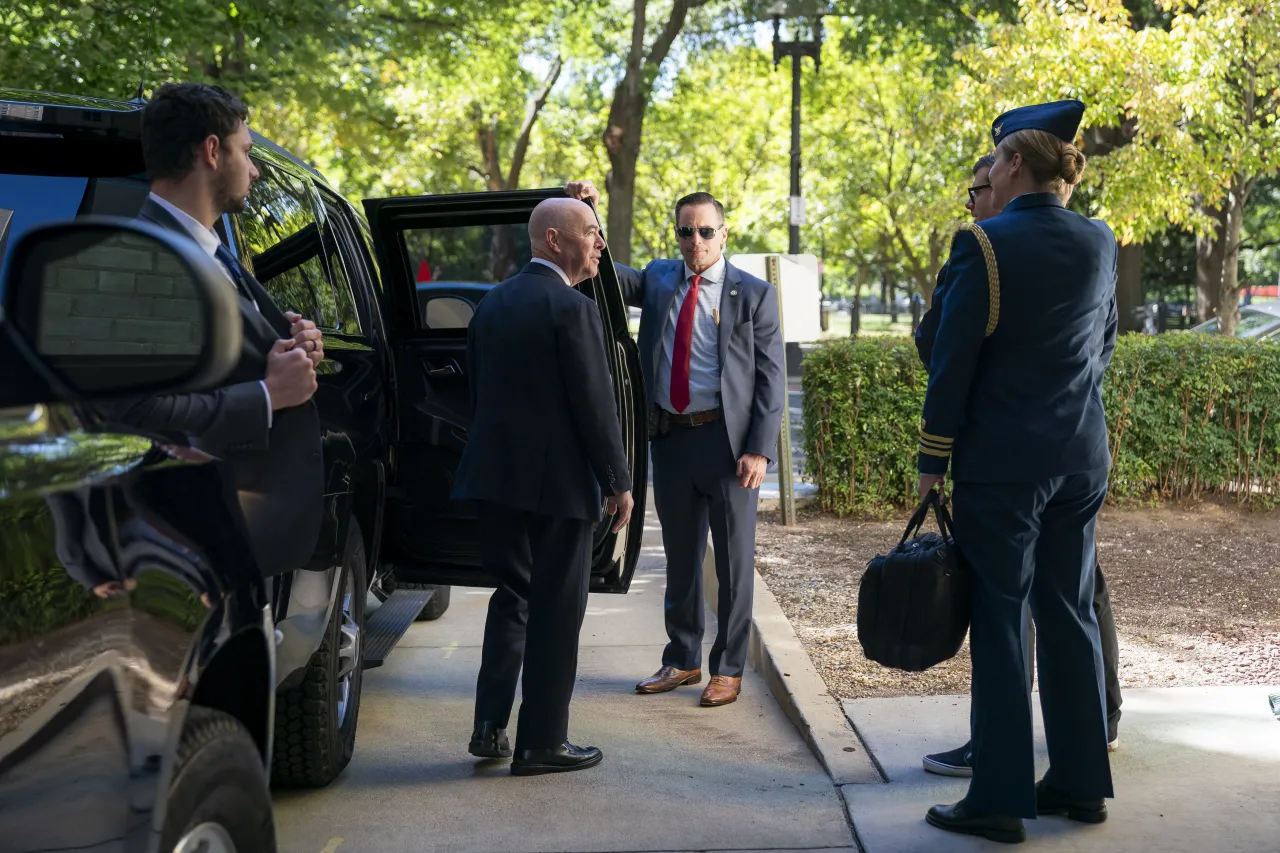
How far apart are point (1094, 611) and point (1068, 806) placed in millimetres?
761

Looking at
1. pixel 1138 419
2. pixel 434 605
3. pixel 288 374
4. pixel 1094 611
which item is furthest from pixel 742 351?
pixel 1138 419

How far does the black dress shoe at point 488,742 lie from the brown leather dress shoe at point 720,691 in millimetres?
1032

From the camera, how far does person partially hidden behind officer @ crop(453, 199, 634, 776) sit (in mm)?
4656

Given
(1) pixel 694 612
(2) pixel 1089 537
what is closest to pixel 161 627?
(2) pixel 1089 537

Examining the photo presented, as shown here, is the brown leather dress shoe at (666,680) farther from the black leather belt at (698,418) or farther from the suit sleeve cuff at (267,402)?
the suit sleeve cuff at (267,402)

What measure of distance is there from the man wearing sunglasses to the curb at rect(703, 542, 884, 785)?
0.68 ft

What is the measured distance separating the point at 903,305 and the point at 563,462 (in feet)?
367

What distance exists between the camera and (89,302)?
229cm

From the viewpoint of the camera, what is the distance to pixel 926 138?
18359mm

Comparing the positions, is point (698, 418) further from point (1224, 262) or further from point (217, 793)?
point (1224, 262)

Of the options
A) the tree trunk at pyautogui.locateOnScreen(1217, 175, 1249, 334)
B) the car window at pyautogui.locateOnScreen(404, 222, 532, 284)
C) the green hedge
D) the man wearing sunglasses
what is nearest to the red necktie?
the man wearing sunglasses

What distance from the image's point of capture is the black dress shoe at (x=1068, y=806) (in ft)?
13.6

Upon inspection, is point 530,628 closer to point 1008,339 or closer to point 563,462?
point 563,462

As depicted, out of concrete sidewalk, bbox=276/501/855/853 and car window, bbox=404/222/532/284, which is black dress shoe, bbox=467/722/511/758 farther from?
car window, bbox=404/222/532/284
